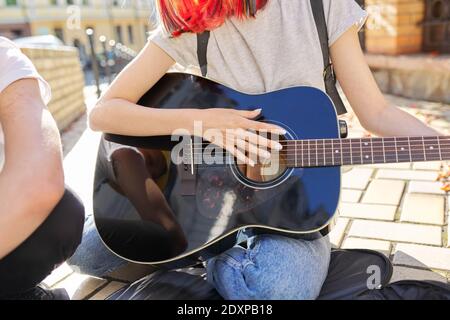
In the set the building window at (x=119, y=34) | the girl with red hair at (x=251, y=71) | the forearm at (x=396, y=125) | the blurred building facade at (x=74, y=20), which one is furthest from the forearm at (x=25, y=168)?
the building window at (x=119, y=34)

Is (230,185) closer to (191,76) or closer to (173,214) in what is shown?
(173,214)

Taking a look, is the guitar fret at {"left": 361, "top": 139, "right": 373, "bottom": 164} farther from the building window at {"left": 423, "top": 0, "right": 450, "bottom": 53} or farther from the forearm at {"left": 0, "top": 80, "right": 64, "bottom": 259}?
the building window at {"left": 423, "top": 0, "right": 450, "bottom": 53}

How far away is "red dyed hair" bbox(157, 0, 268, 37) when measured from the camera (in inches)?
62.9

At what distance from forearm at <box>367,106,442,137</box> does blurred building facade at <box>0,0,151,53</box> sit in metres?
24.8

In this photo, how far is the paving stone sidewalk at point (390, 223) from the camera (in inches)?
76.8

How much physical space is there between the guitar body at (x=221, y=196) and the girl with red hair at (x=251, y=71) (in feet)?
0.17

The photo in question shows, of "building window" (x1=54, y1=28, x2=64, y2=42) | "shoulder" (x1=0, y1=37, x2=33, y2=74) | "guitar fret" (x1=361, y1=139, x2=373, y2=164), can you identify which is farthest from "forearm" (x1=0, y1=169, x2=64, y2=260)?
"building window" (x1=54, y1=28, x2=64, y2=42)

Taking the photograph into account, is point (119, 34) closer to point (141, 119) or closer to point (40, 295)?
point (141, 119)

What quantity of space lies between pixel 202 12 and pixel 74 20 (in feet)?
90.8

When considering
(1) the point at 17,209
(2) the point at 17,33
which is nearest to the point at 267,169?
(1) the point at 17,209

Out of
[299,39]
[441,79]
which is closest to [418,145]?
[299,39]

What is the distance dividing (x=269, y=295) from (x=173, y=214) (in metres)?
0.46

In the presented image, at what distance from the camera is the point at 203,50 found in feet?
5.60

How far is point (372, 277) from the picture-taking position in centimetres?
167
